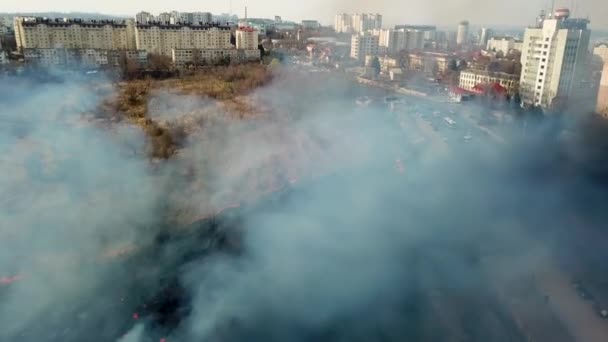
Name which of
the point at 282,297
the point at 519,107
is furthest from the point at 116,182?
the point at 519,107

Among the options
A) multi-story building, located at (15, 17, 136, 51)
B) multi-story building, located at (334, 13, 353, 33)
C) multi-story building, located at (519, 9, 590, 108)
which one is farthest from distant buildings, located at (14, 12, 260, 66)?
multi-story building, located at (519, 9, 590, 108)

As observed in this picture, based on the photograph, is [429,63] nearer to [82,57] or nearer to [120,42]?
[120,42]

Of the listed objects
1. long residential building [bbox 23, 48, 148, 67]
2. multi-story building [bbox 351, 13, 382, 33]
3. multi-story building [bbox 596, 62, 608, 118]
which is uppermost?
multi-story building [bbox 351, 13, 382, 33]

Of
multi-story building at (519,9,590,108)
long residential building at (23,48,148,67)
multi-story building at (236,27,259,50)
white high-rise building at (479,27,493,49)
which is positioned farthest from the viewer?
white high-rise building at (479,27,493,49)

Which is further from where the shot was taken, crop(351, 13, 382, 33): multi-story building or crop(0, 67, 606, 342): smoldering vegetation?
crop(351, 13, 382, 33): multi-story building

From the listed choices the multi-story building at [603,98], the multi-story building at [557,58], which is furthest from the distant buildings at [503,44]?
the multi-story building at [603,98]

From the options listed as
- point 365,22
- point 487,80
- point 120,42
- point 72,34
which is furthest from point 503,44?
point 72,34

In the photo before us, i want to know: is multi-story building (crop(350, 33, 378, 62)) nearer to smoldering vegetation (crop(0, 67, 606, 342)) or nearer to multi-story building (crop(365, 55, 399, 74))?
multi-story building (crop(365, 55, 399, 74))

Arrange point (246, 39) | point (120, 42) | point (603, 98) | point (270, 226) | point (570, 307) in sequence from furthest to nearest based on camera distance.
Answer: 1. point (246, 39)
2. point (120, 42)
3. point (603, 98)
4. point (270, 226)
5. point (570, 307)
